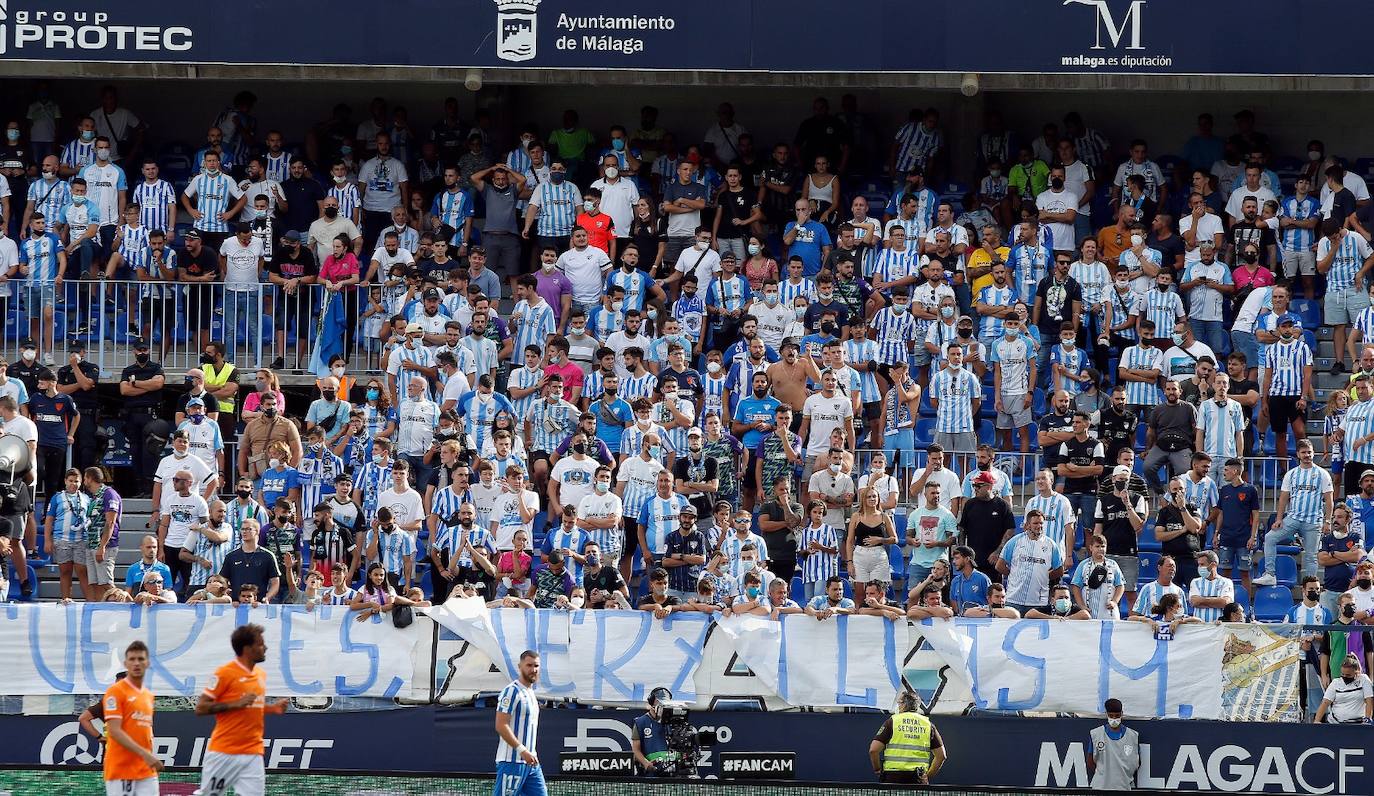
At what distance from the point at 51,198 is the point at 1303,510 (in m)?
14.5

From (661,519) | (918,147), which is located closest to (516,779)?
(661,519)

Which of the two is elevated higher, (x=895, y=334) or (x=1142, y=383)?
(x=895, y=334)

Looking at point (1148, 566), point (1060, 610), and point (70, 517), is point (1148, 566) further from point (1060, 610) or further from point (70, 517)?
point (70, 517)

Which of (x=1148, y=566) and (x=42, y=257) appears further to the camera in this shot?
(x=42, y=257)

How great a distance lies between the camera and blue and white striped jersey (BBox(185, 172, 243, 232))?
24.7 m

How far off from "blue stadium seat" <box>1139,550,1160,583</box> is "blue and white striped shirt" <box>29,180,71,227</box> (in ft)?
42.7

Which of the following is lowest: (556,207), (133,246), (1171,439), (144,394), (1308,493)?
(1308,493)

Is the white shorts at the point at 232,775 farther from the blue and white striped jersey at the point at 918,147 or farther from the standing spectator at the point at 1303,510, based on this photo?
the blue and white striped jersey at the point at 918,147

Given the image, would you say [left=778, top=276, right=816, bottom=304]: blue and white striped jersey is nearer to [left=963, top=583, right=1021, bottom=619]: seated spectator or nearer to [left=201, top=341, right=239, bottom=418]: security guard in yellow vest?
[left=963, top=583, right=1021, bottom=619]: seated spectator

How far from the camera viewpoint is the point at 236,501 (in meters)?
19.9

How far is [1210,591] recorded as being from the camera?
1862cm

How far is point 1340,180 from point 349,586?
40.8 ft

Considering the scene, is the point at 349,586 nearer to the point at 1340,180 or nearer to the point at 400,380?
the point at 400,380

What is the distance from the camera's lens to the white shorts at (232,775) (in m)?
12.0
